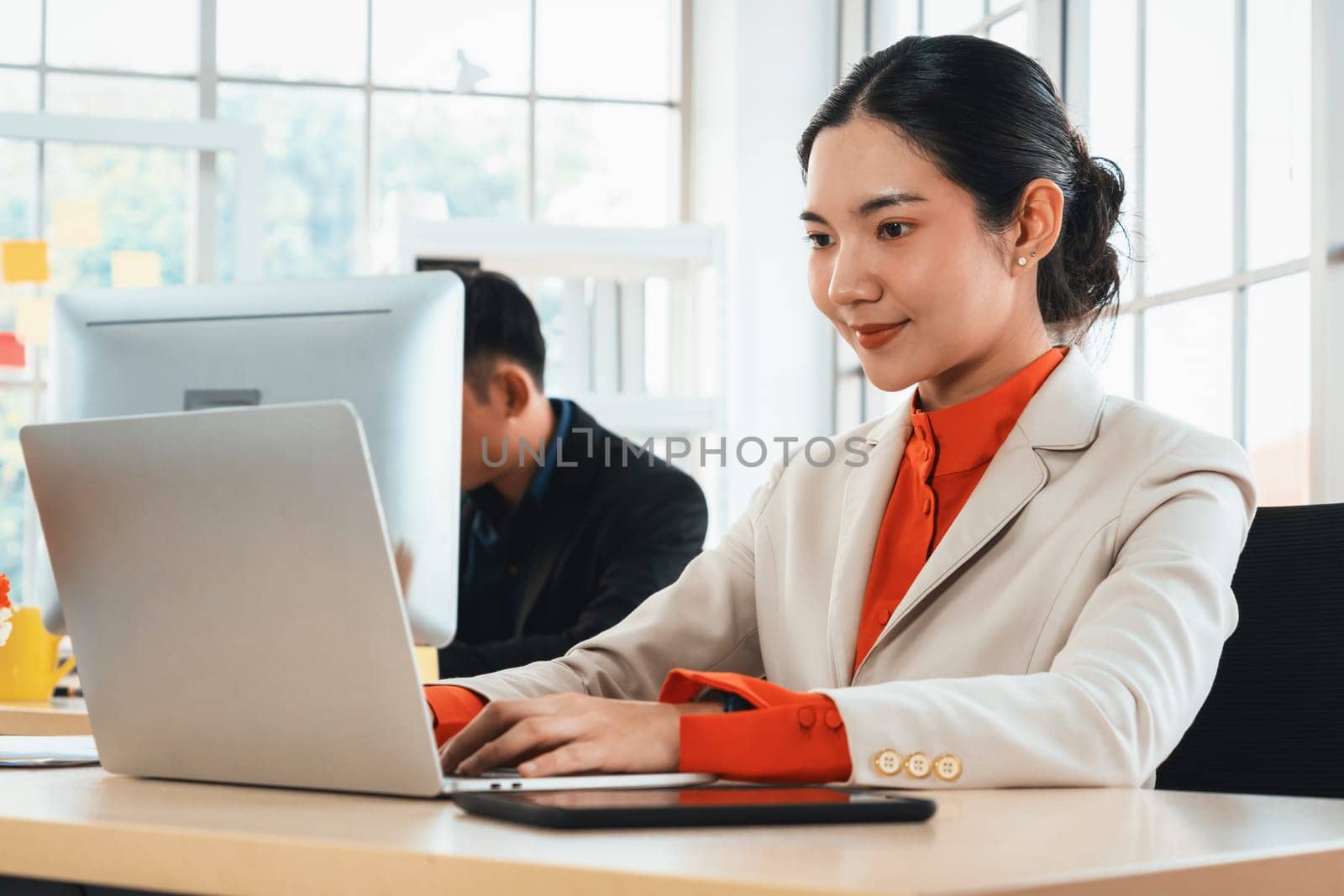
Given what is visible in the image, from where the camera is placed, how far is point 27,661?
2484 millimetres

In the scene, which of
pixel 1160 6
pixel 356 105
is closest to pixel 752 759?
pixel 1160 6

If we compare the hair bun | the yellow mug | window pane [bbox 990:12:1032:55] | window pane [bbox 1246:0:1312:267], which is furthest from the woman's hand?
window pane [bbox 990:12:1032:55]

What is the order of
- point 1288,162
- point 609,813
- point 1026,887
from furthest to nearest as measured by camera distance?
point 1288,162, point 609,813, point 1026,887

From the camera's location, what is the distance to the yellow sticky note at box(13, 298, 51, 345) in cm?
391

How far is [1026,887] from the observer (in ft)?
1.96

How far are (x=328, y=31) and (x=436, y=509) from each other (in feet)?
11.5

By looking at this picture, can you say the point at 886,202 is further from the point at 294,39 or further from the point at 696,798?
the point at 294,39

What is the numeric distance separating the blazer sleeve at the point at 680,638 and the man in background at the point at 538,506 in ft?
3.00

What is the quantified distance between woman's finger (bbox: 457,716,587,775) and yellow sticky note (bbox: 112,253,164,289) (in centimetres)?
332

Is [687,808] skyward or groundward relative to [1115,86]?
groundward

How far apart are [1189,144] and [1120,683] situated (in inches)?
78.7

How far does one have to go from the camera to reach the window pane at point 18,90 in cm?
415

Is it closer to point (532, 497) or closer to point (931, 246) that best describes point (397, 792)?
point (931, 246)

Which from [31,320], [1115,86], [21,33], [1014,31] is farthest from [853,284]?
[21,33]
